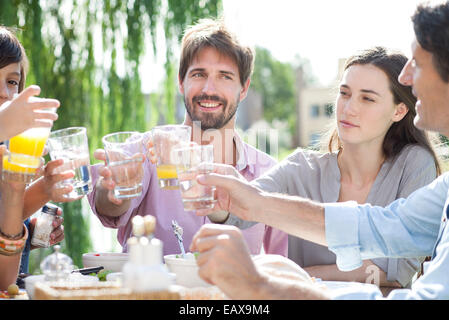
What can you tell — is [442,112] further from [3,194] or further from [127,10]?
[127,10]

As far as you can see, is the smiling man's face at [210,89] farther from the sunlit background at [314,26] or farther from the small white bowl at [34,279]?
the small white bowl at [34,279]

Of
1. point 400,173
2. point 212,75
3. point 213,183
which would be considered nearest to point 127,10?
point 212,75

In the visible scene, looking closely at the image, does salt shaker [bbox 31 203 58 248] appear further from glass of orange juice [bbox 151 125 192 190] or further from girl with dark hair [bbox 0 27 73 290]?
glass of orange juice [bbox 151 125 192 190]

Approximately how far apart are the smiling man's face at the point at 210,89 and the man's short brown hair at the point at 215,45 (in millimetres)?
29

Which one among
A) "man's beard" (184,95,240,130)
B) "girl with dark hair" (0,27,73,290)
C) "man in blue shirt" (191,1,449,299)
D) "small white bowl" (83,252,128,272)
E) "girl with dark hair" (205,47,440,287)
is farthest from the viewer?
"man's beard" (184,95,240,130)

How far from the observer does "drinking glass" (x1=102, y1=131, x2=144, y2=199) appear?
2.07m

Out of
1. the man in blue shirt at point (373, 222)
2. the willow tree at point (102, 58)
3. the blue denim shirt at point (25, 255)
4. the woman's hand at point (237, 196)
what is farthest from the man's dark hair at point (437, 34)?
the willow tree at point (102, 58)

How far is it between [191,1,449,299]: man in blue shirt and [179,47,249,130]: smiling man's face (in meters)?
1.21

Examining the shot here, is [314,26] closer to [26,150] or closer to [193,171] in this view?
[193,171]

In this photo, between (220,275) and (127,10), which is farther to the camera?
(127,10)

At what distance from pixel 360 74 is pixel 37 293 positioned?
215cm

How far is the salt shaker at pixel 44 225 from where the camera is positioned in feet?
7.89

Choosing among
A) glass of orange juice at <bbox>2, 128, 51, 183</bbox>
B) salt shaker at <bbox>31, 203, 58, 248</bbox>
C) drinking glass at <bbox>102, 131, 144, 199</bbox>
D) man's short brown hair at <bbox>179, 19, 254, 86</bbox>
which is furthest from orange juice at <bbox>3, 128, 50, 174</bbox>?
man's short brown hair at <bbox>179, 19, 254, 86</bbox>
